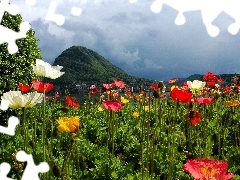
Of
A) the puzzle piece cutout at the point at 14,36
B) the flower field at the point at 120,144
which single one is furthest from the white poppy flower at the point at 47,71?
the puzzle piece cutout at the point at 14,36

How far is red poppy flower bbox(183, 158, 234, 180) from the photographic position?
5.55ft

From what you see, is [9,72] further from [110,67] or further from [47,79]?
[110,67]

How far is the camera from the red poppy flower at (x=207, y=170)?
169 cm

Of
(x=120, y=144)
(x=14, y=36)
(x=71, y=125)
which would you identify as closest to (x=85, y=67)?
(x=120, y=144)

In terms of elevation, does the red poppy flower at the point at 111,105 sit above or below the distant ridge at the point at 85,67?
below

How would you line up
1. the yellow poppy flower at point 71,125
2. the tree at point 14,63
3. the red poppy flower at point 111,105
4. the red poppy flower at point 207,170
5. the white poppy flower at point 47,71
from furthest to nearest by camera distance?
the tree at point 14,63, the red poppy flower at point 111,105, the white poppy flower at point 47,71, the yellow poppy flower at point 71,125, the red poppy flower at point 207,170

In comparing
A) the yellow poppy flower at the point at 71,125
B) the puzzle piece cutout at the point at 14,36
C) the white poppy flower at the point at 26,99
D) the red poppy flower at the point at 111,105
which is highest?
the puzzle piece cutout at the point at 14,36

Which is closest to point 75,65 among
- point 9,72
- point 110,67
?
point 110,67

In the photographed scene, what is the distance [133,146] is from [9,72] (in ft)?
10.1

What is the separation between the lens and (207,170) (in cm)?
176

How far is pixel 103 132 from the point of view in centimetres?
607

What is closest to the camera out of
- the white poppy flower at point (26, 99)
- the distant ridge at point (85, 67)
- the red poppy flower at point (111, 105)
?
the white poppy flower at point (26, 99)

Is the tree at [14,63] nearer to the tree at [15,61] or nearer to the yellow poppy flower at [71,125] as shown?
the tree at [15,61]

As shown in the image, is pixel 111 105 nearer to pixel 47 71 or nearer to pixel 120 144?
pixel 47 71
